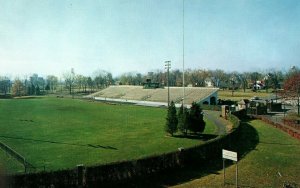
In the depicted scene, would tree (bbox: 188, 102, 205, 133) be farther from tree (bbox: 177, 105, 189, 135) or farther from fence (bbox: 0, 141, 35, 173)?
fence (bbox: 0, 141, 35, 173)

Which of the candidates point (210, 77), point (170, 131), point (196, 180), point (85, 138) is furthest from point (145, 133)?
point (210, 77)

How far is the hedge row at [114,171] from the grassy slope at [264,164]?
8.25ft

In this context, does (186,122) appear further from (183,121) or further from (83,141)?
(83,141)

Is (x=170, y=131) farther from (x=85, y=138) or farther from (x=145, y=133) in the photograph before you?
(x=85, y=138)

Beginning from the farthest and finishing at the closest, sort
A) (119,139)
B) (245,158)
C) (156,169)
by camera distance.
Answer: (119,139)
(245,158)
(156,169)

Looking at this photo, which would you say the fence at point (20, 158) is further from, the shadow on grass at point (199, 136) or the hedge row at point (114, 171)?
the shadow on grass at point (199, 136)

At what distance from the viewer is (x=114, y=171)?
20.3 meters

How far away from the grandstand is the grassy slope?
41.3 meters

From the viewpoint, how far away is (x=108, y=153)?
2878 centimetres

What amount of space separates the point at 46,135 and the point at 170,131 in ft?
48.3

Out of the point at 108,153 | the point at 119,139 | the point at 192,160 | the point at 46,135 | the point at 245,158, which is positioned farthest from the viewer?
the point at 46,135

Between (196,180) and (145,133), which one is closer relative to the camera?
(196,180)

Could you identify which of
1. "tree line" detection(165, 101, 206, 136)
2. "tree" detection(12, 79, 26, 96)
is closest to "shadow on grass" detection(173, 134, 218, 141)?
"tree line" detection(165, 101, 206, 136)

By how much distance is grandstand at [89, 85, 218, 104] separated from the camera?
80.6 metres
